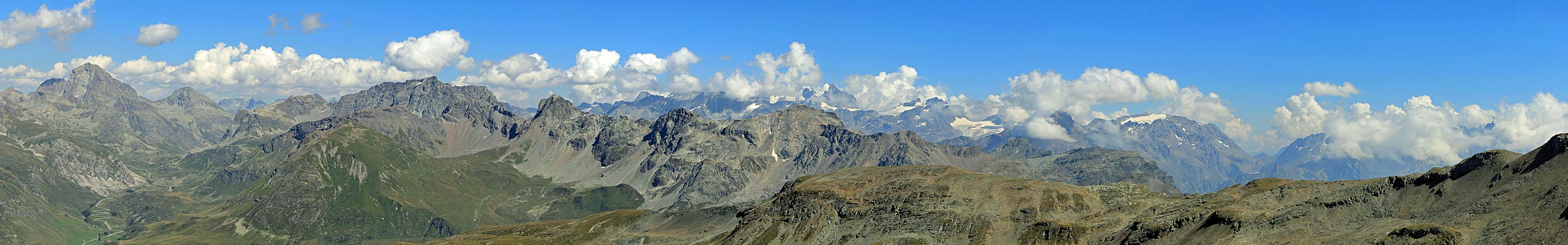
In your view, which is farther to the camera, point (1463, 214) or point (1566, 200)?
point (1463, 214)

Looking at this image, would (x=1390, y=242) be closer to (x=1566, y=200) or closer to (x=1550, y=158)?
(x=1566, y=200)

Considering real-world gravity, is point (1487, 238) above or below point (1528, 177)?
below

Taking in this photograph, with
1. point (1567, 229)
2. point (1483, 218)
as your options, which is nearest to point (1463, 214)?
point (1483, 218)

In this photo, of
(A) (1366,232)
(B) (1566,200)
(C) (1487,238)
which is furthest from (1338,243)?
(B) (1566,200)


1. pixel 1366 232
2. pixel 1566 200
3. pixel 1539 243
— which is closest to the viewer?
pixel 1539 243

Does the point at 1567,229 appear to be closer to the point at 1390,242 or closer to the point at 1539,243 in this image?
the point at 1539,243

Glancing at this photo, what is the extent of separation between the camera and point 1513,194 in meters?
190

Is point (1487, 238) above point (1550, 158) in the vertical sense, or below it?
below

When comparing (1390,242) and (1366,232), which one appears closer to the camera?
(1390,242)

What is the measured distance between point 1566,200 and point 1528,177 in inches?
906

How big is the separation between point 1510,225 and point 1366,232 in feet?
86.8

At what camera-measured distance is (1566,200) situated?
17275 cm

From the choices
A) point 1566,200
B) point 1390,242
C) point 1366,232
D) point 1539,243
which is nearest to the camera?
point 1539,243

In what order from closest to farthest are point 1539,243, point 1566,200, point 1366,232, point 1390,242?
point 1539,243
point 1566,200
point 1390,242
point 1366,232
